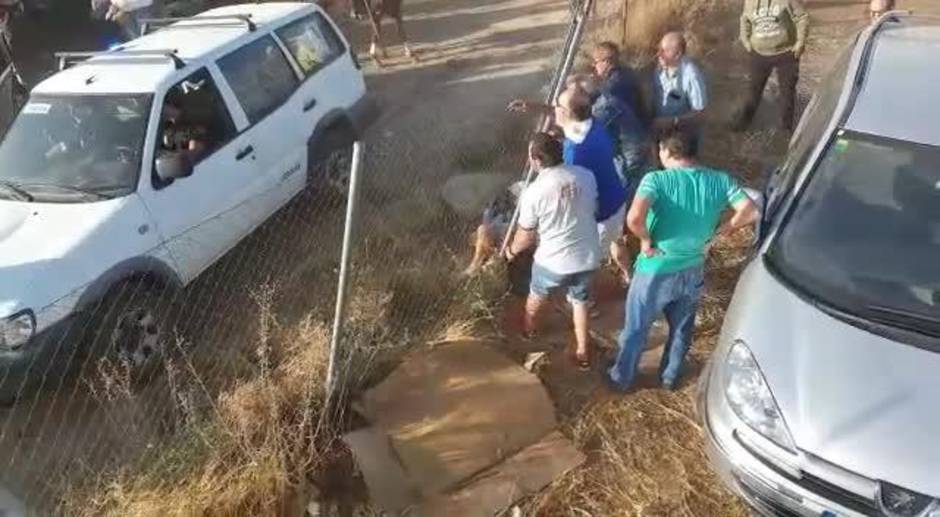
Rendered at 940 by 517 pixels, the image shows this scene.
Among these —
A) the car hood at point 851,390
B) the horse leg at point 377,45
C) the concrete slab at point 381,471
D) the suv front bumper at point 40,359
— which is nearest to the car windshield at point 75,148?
the suv front bumper at point 40,359

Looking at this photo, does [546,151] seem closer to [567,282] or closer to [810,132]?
[567,282]

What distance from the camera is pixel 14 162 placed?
614 cm

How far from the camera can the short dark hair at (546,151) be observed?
199 inches

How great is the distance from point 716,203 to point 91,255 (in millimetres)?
3497

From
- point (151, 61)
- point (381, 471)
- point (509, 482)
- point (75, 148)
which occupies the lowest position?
point (509, 482)

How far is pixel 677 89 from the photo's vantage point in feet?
22.7

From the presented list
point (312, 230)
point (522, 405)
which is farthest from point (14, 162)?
point (522, 405)

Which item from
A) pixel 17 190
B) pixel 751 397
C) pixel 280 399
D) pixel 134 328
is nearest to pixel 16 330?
pixel 134 328

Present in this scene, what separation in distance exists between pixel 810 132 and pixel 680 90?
1.67 metres

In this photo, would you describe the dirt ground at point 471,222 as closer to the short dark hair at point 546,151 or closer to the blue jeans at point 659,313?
the blue jeans at point 659,313

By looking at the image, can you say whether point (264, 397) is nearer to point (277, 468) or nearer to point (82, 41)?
point (277, 468)

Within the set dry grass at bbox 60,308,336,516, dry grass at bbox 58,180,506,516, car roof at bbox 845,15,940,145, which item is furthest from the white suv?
car roof at bbox 845,15,940,145

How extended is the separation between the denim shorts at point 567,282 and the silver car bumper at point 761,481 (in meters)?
1.19

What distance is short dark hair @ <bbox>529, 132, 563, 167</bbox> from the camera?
5062mm
